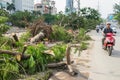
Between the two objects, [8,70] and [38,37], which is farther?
[38,37]

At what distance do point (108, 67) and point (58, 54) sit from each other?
183 centimetres

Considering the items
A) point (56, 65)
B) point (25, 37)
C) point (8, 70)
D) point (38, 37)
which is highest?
point (8, 70)

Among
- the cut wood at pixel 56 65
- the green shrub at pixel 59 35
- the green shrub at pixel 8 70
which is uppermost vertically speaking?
the green shrub at pixel 8 70

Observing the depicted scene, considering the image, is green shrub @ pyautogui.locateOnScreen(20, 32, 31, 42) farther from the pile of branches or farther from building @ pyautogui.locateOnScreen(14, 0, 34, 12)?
building @ pyautogui.locateOnScreen(14, 0, 34, 12)

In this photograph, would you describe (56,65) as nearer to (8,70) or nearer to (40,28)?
(8,70)

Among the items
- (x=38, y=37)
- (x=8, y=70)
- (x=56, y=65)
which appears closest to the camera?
(x=8, y=70)

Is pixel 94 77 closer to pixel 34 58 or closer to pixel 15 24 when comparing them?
pixel 34 58

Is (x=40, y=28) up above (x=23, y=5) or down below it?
above

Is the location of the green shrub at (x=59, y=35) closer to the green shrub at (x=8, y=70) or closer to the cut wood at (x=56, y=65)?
the cut wood at (x=56, y=65)

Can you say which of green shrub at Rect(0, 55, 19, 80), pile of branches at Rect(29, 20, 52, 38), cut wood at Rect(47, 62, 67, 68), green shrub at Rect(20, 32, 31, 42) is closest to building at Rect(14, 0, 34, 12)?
pile of branches at Rect(29, 20, 52, 38)

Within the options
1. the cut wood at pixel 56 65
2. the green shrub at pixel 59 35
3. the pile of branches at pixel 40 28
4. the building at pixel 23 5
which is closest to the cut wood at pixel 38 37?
the pile of branches at pixel 40 28

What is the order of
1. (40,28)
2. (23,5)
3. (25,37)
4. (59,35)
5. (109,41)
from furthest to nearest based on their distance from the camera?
(23,5) → (59,35) → (40,28) → (25,37) → (109,41)

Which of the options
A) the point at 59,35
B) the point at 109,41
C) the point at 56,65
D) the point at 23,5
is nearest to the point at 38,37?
the point at 59,35

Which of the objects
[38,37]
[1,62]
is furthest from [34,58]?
[38,37]
